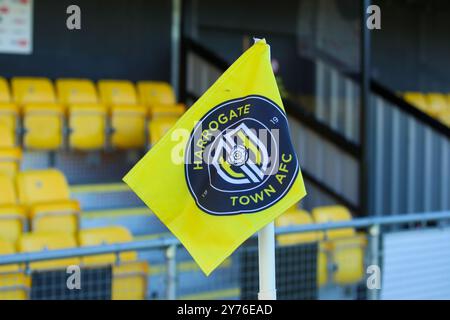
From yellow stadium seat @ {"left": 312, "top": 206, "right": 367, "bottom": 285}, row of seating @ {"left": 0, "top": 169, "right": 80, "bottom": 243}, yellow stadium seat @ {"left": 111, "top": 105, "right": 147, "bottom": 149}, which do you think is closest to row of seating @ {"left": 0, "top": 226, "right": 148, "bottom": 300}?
row of seating @ {"left": 0, "top": 169, "right": 80, "bottom": 243}

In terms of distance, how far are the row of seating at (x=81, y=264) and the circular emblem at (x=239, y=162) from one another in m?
1.65

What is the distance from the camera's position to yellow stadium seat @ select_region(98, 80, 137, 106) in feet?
26.2

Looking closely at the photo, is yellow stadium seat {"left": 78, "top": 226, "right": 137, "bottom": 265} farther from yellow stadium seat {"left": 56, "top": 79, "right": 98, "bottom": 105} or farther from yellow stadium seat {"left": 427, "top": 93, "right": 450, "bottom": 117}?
yellow stadium seat {"left": 427, "top": 93, "right": 450, "bottom": 117}

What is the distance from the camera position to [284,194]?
92.4 inches

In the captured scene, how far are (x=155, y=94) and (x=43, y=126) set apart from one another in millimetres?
1753

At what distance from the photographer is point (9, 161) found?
6.12m

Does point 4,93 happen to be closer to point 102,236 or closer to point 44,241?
point 102,236

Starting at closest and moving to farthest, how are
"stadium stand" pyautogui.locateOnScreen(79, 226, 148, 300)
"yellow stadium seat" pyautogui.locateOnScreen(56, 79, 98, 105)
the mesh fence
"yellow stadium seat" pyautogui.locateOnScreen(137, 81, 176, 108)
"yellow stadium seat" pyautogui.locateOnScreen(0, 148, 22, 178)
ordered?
1. the mesh fence
2. "stadium stand" pyautogui.locateOnScreen(79, 226, 148, 300)
3. "yellow stadium seat" pyautogui.locateOnScreen(0, 148, 22, 178)
4. "yellow stadium seat" pyautogui.locateOnScreen(56, 79, 98, 105)
5. "yellow stadium seat" pyautogui.locateOnScreen(137, 81, 176, 108)

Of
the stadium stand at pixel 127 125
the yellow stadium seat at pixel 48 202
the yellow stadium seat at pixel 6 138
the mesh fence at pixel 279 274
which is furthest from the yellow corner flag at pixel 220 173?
the stadium stand at pixel 127 125

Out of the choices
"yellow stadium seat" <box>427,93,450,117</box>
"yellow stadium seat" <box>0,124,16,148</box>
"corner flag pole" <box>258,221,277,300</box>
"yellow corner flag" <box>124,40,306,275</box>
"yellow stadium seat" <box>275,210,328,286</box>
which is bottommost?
"yellow stadium seat" <box>275,210,328,286</box>

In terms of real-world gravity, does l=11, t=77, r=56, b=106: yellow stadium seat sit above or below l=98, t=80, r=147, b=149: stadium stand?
above

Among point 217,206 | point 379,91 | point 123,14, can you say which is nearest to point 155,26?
point 123,14

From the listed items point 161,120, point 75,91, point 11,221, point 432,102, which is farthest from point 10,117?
point 432,102

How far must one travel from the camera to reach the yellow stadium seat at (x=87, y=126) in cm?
707
